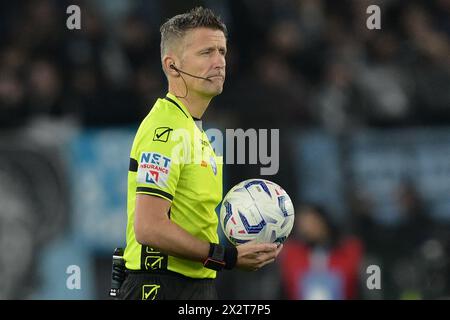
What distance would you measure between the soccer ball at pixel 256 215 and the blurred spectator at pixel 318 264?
4.05 meters

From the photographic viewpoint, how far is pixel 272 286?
1020cm

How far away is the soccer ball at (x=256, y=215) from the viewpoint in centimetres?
559

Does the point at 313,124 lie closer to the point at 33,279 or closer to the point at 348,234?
the point at 348,234

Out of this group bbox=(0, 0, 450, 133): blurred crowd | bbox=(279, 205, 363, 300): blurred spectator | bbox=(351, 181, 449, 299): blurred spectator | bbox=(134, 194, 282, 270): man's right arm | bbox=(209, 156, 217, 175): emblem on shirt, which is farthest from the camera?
bbox=(0, 0, 450, 133): blurred crowd

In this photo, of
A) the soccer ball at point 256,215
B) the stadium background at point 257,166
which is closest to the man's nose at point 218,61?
the soccer ball at point 256,215

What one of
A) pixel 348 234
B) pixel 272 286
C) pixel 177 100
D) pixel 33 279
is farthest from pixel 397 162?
pixel 177 100

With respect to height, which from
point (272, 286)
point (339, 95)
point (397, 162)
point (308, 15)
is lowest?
point (272, 286)

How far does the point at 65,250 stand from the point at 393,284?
3.51 meters

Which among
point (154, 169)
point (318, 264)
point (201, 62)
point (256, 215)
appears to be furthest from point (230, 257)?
point (318, 264)

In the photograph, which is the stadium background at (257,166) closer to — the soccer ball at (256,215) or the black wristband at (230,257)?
the soccer ball at (256,215)

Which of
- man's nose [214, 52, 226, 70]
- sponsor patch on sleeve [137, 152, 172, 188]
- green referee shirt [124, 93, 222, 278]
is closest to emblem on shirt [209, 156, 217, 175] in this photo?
green referee shirt [124, 93, 222, 278]

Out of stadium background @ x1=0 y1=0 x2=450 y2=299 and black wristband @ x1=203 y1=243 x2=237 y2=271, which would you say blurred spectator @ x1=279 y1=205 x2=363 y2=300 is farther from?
black wristband @ x1=203 y1=243 x2=237 y2=271

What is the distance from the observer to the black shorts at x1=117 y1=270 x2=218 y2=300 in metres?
5.35

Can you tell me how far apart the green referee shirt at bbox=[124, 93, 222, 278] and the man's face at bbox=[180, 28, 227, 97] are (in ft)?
0.60
